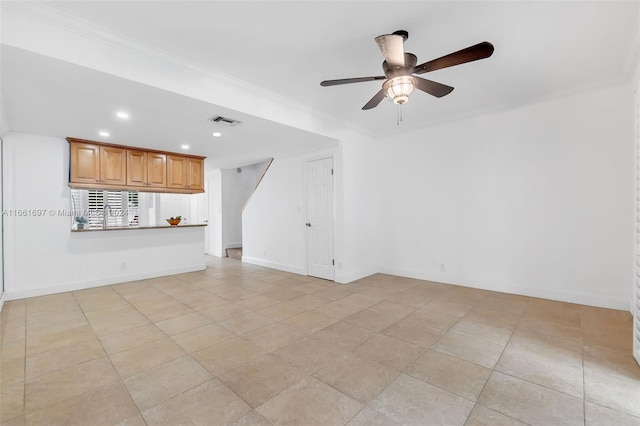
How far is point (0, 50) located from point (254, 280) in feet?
13.1

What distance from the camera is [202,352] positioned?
8.04 ft

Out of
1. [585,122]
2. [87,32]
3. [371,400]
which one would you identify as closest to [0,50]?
[87,32]

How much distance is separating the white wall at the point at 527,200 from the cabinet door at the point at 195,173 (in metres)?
3.97

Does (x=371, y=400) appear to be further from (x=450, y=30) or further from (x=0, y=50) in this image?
(x=0, y=50)

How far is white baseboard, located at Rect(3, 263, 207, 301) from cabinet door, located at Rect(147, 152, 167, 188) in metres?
1.67

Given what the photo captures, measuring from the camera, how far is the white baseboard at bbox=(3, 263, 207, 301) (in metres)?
3.97

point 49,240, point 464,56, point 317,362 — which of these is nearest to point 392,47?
point 464,56

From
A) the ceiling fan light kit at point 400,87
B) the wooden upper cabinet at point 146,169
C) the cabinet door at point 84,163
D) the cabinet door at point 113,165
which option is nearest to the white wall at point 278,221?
the wooden upper cabinet at point 146,169

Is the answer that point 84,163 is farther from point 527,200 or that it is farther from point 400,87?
point 527,200

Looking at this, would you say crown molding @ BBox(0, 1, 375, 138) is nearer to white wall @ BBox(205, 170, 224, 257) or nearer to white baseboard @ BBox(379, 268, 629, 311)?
white baseboard @ BBox(379, 268, 629, 311)

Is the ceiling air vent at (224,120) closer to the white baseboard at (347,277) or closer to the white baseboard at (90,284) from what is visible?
the white baseboard at (347,277)

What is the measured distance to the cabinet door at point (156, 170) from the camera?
203 inches

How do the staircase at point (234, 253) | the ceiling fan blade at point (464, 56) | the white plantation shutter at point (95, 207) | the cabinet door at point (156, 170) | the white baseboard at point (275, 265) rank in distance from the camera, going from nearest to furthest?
1. the ceiling fan blade at point (464, 56)
2. the white plantation shutter at point (95, 207)
3. the cabinet door at point (156, 170)
4. the white baseboard at point (275, 265)
5. the staircase at point (234, 253)

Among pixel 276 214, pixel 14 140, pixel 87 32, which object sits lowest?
pixel 276 214
